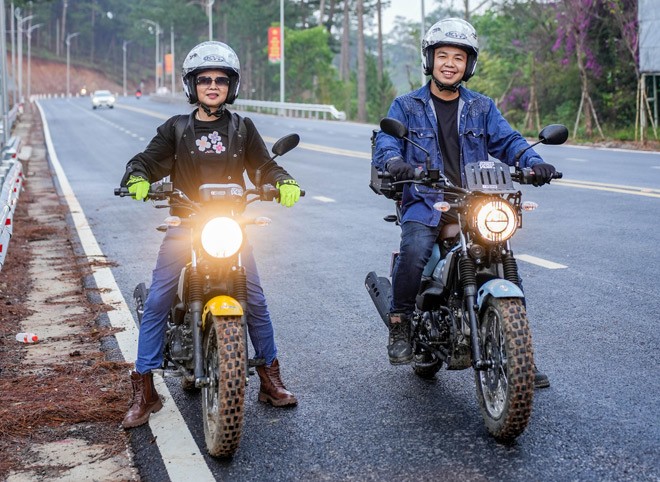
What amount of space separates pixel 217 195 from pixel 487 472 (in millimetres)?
1737

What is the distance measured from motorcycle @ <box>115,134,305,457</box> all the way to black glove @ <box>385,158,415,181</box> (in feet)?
1.76

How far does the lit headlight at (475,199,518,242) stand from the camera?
4.91 metres

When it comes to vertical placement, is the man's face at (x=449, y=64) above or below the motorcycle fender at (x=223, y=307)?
above

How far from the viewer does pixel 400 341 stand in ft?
18.8

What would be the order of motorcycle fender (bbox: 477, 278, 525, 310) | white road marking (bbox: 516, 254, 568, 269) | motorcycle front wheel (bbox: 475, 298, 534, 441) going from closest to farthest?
motorcycle front wheel (bbox: 475, 298, 534, 441), motorcycle fender (bbox: 477, 278, 525, 310), white road marking (bbox: 516, 254, 568, 269)

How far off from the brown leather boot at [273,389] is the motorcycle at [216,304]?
22.4 inches

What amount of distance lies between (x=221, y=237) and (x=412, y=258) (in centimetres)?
110

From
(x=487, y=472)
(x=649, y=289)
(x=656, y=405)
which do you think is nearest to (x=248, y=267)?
(x=487, y=472)

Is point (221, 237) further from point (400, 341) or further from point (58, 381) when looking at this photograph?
point (58, 381)

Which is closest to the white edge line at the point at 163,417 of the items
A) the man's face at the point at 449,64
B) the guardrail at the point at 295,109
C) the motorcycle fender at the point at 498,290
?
the motorcycle fender at the point at 498,290

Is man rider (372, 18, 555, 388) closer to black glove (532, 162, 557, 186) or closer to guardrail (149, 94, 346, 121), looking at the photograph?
black glove (532, 162, 557, 186)

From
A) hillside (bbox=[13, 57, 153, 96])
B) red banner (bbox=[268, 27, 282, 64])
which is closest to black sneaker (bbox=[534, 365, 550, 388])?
red banner (bbox=[268, 27, 282, 64])

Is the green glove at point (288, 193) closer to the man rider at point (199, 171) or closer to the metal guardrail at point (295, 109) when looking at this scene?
the man rider at point (199, 171)

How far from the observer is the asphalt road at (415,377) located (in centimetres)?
470
